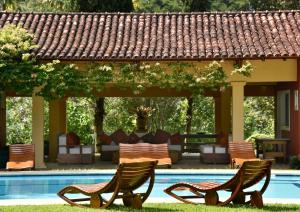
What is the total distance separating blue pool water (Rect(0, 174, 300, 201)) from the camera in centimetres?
1570

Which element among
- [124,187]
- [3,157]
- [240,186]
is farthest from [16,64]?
[240,186]

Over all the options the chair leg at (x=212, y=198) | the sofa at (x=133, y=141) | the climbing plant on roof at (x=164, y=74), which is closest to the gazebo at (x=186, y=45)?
the climbing plant on roof at (x=164, y=74)

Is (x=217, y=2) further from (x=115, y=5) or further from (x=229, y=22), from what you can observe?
(x=229, y=22)

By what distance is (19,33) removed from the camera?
22.2 metres

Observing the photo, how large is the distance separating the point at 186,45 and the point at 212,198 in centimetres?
1068

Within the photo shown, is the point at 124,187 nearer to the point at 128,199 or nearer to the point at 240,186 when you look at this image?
the point at 128,199

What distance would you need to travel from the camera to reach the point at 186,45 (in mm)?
22734

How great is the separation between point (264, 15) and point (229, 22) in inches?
53.5

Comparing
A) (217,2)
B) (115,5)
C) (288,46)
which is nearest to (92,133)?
(115,5)

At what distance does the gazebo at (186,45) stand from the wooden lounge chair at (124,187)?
32.0 ft

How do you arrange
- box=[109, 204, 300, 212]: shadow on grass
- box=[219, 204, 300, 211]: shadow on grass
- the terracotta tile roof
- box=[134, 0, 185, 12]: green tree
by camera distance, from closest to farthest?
box=[109, 204, 300, 212]: shadow on grass < box=[219, 204, 300, 211]: shadow on grass < the terracotta tile roof < box=[134, 0, 185, 12]: green tree

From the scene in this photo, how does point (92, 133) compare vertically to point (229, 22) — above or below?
below

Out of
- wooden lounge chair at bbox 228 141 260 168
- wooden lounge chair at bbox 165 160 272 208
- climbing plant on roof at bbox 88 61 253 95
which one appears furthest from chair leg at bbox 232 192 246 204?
climbing plant on roof at bbox 88 61 253 95

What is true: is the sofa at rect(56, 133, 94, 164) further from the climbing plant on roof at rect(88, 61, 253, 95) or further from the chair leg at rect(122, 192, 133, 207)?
the chair leg at rect(122, 192, 133, 207)
